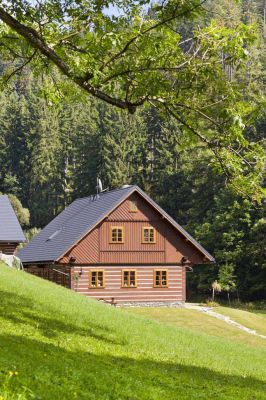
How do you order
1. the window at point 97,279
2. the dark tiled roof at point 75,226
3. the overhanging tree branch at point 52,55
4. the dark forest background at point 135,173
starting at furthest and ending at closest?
1. the dark forest background at point 135,173
2. the window at point 97,279
3. the dark tiled roof at point 75,226
4. the overhanging tree branch at point 52,55

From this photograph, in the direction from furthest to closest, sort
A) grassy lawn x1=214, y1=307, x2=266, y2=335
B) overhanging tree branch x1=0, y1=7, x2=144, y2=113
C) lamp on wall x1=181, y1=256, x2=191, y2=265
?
lamp on wall x1=181, y1=256, x2=191, y2=265 < grassy lawn x1=214, y1=307, x2=266, y2=335 < overhanging tree branch x1=0, y1=7, x2=144, y2=113

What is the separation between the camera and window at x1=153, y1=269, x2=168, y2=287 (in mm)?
44006

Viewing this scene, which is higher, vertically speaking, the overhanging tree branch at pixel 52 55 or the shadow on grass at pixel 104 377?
the overhanging tree branch at pixel 52 55

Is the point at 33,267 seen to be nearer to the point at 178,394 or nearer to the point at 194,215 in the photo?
the point at 194,215

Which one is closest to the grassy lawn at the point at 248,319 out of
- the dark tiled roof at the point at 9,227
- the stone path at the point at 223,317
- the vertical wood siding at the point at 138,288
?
the stone path at the point at 223,317

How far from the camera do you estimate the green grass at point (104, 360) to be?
1088 cm

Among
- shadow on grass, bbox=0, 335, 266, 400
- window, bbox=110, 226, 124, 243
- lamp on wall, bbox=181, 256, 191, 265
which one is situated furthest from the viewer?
lamp on wall, bbox=181, 256, 191, 265

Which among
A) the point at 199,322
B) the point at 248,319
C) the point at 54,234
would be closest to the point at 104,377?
the point at 199,322

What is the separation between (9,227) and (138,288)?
34.2ft

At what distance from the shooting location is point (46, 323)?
1811 cm

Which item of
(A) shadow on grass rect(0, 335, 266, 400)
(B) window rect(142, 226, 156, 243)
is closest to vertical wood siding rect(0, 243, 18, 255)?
(B) window rect(142, 226, 156, 243)

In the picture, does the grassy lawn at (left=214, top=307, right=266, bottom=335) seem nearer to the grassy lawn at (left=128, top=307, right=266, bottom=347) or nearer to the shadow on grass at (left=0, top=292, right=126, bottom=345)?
the grassy lawn at (left=128, top=307, right=266, bottom=347)

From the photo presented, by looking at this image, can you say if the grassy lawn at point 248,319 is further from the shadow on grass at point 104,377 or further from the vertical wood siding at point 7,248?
the shadow on grass at point 104,377

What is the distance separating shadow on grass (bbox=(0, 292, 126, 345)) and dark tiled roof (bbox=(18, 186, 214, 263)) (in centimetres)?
2056
